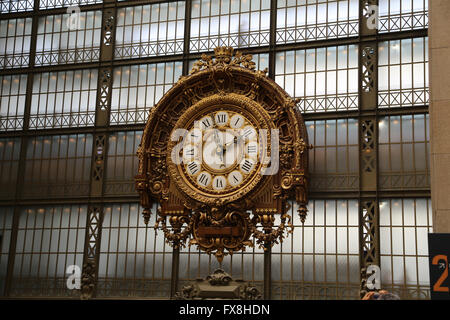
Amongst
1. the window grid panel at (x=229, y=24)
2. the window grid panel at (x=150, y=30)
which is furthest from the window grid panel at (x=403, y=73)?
the window grid panel at (x=150, y=30)

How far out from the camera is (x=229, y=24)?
923 inches

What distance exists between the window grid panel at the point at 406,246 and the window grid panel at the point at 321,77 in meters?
3.86

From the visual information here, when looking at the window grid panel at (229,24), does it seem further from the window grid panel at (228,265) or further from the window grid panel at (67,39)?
the window grid panel at (228,265)

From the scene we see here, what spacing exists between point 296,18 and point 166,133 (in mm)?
6338

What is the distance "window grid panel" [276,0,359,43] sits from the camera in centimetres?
2173

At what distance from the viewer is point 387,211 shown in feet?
65.7

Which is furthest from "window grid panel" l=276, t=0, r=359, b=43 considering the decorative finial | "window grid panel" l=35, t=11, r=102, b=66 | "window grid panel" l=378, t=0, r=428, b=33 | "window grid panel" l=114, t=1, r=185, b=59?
"window grid panel" l=35, t=11, r=102, b=66

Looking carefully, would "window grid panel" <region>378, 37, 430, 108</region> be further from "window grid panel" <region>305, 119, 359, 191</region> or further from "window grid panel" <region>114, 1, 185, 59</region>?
"window grid panel" <region>114, 1, 185, 59</region>

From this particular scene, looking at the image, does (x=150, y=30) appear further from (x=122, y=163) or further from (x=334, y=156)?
(x=334, y=156)

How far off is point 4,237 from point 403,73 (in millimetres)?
16460

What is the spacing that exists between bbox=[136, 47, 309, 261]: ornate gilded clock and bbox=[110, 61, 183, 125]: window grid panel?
58.6 inches

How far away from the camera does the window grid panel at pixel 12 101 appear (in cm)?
2572
